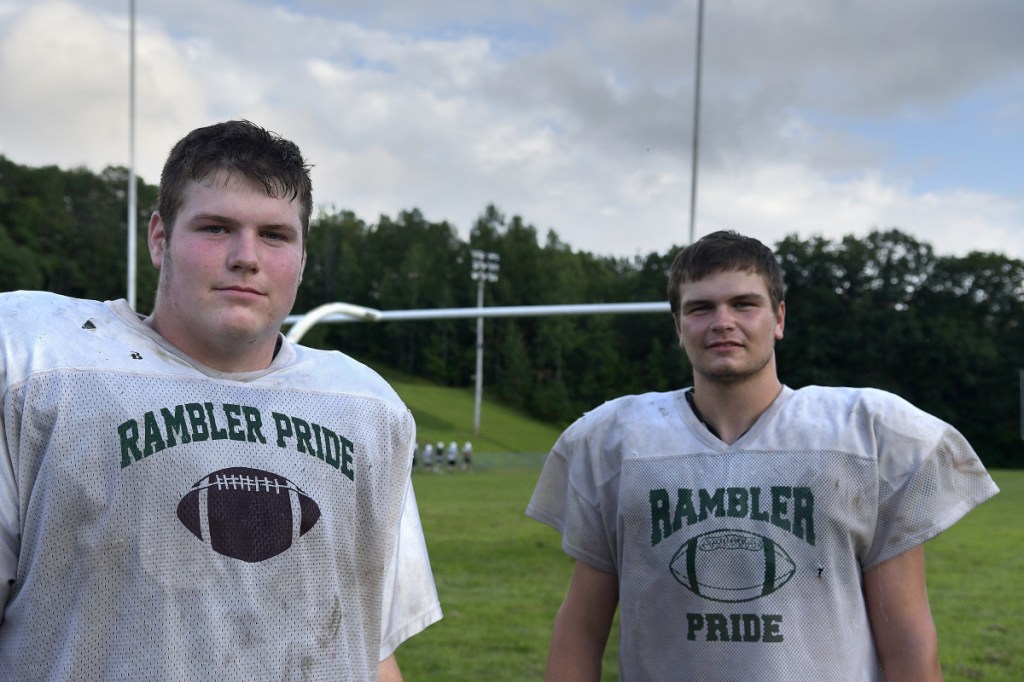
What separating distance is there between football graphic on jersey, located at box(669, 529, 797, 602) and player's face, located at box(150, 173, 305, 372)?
41.7 inches

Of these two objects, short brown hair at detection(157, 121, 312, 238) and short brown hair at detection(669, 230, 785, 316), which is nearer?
short brown hair at detection(157, 121, 312, 238)

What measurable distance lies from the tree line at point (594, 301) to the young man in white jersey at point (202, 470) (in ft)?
123

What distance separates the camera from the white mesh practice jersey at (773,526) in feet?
7.73

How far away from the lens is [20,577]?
169 centimetres

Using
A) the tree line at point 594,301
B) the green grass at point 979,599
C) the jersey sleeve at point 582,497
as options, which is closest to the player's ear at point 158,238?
the jersey sleeve at point 582,497

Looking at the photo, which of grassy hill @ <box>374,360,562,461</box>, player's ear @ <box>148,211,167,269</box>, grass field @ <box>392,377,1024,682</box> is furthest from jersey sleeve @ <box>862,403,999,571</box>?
grassy hill @ <box>374,360,562,461</box>

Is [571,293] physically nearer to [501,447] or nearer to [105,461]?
[501,447]

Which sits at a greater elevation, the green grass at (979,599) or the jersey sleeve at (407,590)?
the jersey sleeve at (407,590)

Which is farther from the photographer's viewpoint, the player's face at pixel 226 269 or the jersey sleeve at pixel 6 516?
the player's face at pixel 226 269

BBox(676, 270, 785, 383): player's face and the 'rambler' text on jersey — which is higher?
BBox(676, 270, 785, 383): player's face

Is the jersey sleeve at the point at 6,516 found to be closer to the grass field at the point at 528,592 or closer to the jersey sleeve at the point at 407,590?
the jersey sleeve at the point at 407,590

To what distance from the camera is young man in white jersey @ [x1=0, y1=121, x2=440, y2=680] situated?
5.55 feet

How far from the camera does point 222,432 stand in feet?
5.98

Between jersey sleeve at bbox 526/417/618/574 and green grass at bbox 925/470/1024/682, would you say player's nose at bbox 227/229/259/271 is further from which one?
green grass at bbox 925/470/1024/682
